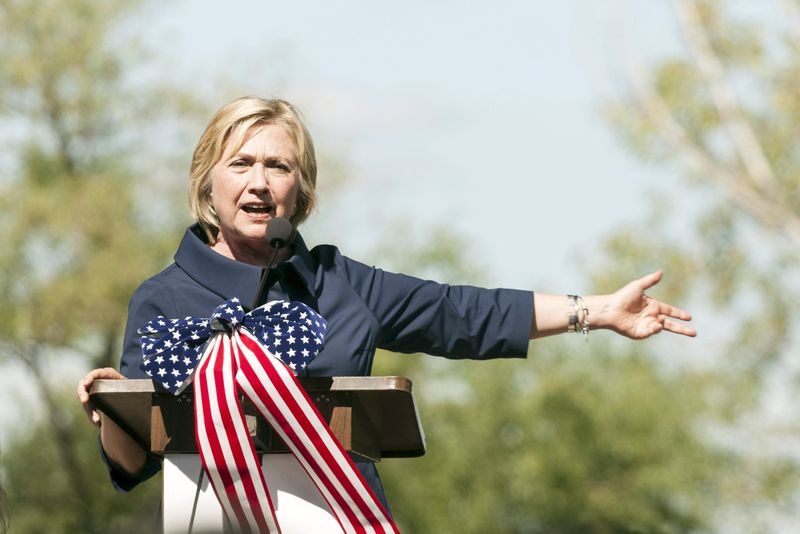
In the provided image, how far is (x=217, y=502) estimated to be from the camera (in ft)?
10.5

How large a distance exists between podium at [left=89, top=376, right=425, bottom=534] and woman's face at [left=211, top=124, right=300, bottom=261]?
0.58 meters

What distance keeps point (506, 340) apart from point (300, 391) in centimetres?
91

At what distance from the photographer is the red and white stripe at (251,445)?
313 cm

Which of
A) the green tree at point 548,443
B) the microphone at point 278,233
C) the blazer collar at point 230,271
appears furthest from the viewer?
the green tree at point 548,443

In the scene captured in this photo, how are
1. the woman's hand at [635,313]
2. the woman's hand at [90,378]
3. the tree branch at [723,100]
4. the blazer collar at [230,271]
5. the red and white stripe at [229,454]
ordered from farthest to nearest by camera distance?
1. the tree branch at [723,100]
2. the woman's hand at [635,313]
3. the blazer collar at [230,271]
4. the woman's hand at [90,378]
5. the red and white stripe at [229,454]

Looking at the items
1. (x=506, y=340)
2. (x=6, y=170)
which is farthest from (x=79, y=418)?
(x=506, y=340)

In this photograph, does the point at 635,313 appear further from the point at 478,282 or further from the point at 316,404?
the point at 478,282

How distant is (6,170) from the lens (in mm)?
18609

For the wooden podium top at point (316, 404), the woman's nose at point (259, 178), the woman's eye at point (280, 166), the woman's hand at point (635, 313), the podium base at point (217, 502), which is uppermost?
the woman's eye at point (280, 166)

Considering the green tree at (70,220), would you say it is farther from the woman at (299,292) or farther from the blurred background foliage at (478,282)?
the woman at (299,292)

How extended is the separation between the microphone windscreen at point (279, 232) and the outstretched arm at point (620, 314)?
0.83 m

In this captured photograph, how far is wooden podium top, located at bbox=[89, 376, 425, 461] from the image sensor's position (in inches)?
124

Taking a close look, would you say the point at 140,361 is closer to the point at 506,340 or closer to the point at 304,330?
the point at 304,330

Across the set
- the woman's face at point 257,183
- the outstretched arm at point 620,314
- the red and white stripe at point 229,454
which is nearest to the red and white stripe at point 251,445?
the red and white stripe at point 229,454
